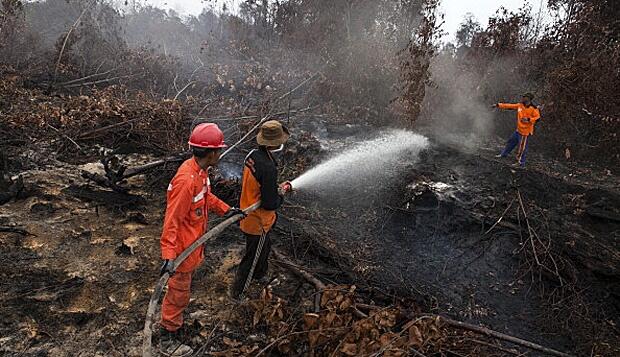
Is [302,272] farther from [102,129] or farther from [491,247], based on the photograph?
[102,129]

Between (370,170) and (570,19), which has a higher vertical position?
(570,19)

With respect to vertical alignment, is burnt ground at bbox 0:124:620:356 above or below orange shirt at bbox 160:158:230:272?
below

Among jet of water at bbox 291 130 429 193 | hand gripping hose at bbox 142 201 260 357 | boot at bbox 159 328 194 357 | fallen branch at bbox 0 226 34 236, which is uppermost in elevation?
hand gripping hose at bbox 142 201 260 357

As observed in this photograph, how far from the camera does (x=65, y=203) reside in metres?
4.58

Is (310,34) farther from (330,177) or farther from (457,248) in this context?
(457,248)

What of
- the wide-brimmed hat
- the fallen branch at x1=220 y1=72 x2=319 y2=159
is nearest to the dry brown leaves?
the wide-brimmed hat

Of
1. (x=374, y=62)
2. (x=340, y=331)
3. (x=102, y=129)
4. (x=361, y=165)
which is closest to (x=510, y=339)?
(x=340, y=331)

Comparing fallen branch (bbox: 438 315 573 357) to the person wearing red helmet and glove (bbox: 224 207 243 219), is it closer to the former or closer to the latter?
glove (bbox: 224 207 243 219)

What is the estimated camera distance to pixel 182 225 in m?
2.71

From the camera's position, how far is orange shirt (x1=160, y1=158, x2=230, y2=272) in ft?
8.21

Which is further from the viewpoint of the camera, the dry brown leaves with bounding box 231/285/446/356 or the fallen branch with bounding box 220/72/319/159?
the fallen branch with bounding box 220/72/319/159

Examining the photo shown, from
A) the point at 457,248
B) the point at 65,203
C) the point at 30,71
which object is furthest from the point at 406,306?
the point at 30,71

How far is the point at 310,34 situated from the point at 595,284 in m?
12.1

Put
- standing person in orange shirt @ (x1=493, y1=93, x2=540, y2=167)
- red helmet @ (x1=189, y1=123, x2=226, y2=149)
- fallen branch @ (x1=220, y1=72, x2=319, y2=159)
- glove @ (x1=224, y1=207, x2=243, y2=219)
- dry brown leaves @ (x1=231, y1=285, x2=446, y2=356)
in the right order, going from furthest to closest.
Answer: standing person in orange shirt @ (x1=493, y1=93, x2=540, y2=167), fallen branch @ (x1=220, y1=72, x2=319, y2=159), glove @ (x1=224, y1=207, x2=243, y2=219), red helmet @ (x1=189, y1=123, x2=226, y2=149), dry brown leaves @ (x1=231, y1=285, x2=446, y2=356)
